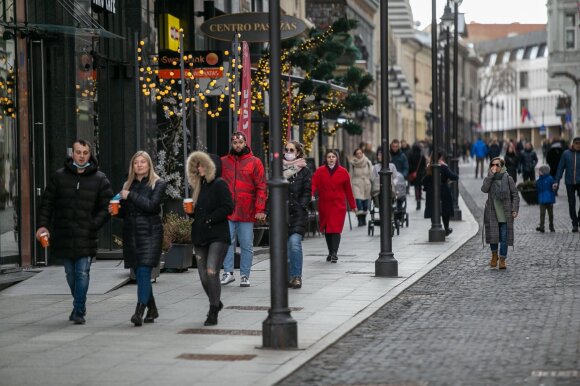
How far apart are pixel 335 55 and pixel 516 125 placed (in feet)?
518

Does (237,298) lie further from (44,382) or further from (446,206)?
(446,206)

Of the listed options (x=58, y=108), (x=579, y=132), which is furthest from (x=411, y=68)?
(x=58, y=108)

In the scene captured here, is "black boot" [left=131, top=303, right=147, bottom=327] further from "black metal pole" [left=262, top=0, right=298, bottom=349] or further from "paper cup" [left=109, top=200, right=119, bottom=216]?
"black metal pole" [left=262, top=0, right=298, bottom=349]

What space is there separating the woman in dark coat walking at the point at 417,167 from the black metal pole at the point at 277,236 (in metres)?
26.7

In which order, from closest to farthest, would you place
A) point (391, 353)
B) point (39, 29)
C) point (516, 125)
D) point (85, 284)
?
point (391, 353), point (85, 284), point (39, 29), point (516, 125)

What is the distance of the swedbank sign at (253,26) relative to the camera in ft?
67.0

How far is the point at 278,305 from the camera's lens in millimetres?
12133

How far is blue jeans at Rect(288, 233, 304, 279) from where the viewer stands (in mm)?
17438

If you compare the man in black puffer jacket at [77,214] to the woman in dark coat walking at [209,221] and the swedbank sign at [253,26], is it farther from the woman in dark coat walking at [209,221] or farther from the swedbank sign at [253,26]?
the swedbank sign at [253,26]

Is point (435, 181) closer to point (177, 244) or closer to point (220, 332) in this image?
point (177, 244)

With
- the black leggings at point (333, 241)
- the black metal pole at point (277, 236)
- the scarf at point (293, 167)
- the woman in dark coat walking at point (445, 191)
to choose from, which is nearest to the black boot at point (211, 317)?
the black metal pole at point (277, 236)

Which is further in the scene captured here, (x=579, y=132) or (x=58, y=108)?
(x=579, y=132)

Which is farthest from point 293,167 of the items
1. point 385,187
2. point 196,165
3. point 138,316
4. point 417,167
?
point 417,167

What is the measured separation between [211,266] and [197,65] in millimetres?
7650
